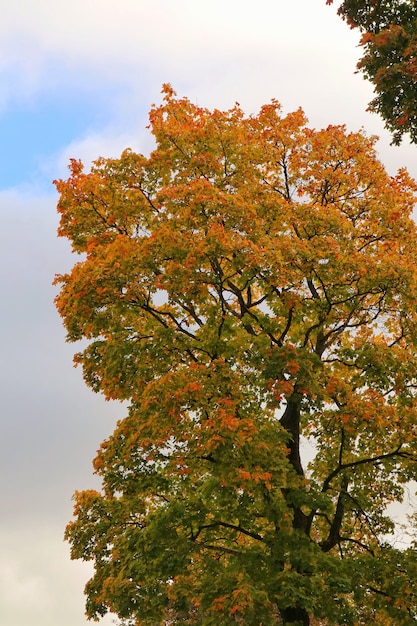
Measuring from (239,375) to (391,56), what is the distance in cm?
827

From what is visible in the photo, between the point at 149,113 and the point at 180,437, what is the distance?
9889 mm

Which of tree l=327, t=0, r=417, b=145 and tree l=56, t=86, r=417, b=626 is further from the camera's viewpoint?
tree l=56, t=86, r=417, b=626

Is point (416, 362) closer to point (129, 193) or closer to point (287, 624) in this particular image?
point (287, 624)

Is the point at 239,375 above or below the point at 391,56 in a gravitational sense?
below

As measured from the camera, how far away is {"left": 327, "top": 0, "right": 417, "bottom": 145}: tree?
14.6m

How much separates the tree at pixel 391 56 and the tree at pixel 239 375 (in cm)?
386

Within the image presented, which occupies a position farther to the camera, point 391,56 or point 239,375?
point 239,375

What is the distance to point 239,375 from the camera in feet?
59.8

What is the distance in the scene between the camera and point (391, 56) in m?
15.2

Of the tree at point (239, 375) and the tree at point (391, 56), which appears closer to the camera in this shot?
the tree at point (391, 56)

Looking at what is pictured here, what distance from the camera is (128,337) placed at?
19.6m

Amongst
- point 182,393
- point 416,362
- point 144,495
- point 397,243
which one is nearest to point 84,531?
point 144,495

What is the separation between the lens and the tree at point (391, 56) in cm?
1462

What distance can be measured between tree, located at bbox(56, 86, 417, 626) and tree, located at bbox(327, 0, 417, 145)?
3.86m
